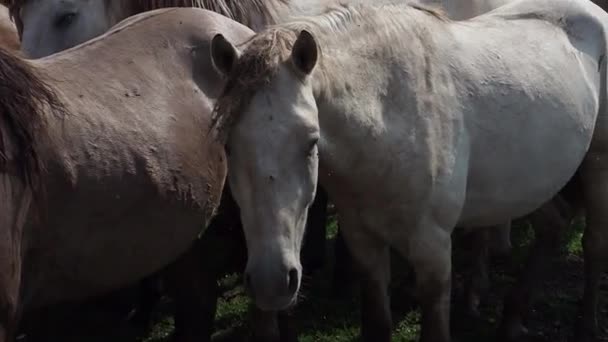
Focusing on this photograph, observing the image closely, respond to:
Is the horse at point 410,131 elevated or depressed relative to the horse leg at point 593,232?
elevated

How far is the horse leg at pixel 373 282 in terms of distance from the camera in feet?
13.0

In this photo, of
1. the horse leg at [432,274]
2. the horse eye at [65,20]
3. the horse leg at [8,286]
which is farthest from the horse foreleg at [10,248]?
the horse eye at [65,20]

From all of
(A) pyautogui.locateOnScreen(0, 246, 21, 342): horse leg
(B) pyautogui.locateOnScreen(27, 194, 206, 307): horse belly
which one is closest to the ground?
(B) pyautogui.locateOnScreen(27, 194, 206, 307): horse belly

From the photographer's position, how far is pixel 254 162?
3.09 meters

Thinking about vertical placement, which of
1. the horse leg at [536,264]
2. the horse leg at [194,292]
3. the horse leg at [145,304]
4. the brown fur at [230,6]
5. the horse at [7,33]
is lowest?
the horse leg at [145,304]

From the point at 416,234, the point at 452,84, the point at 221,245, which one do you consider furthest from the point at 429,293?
the point at 221,245

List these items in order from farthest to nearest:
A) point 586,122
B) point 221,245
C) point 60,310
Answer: point 60,310 < point 221,245 < point 586,122

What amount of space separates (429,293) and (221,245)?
1.07 metres

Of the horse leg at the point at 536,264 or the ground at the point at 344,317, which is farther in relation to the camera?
the ground at the point at 344,317

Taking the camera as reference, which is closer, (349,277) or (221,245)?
(221,245)

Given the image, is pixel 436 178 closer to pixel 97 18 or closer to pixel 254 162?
pixel 254 162

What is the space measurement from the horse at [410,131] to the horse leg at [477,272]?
65 centimetres

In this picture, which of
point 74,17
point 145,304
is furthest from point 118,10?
point 145,304

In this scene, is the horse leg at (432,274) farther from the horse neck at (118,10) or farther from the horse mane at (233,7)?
the horse neck at (118,10)
